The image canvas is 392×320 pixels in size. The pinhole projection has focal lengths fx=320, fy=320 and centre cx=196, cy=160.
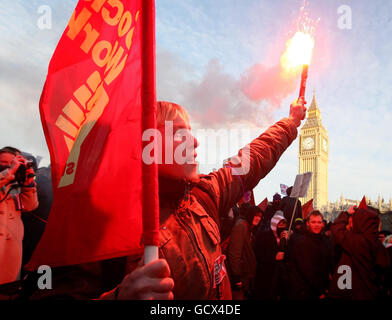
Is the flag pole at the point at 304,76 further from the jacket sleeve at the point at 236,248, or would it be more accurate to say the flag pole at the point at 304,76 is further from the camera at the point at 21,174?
the jacket sleeve at the point at 236,248

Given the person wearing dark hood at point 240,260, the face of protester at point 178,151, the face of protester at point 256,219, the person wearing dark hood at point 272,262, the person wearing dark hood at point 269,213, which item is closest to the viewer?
the face of protester at point 178,151

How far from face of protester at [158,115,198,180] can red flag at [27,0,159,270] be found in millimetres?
313

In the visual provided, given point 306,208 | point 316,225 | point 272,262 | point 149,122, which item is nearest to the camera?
point 149,122

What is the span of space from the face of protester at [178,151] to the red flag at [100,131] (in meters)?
0.31

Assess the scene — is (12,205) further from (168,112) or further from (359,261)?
(359,261)

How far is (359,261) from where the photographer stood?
5223 mm

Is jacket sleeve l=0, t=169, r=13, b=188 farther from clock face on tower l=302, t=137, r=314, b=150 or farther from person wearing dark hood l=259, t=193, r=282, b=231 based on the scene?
clock face on tower l=302, t=137, r=314, b=150

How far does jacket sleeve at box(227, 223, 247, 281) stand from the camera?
5133mm

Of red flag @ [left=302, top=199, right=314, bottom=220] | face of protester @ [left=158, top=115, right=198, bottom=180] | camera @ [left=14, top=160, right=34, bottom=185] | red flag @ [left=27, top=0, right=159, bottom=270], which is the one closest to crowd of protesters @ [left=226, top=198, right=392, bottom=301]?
camera @ [left=14, top=160, right=34, bottom=185]

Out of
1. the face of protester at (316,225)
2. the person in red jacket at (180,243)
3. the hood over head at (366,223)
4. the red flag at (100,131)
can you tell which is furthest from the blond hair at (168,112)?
the hood over head at (366,223)

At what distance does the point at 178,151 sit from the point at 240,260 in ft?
13.6

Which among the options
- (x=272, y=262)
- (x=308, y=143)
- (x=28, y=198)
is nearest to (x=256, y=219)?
(x=272, y=262)

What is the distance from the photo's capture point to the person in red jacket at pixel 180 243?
109 cm
